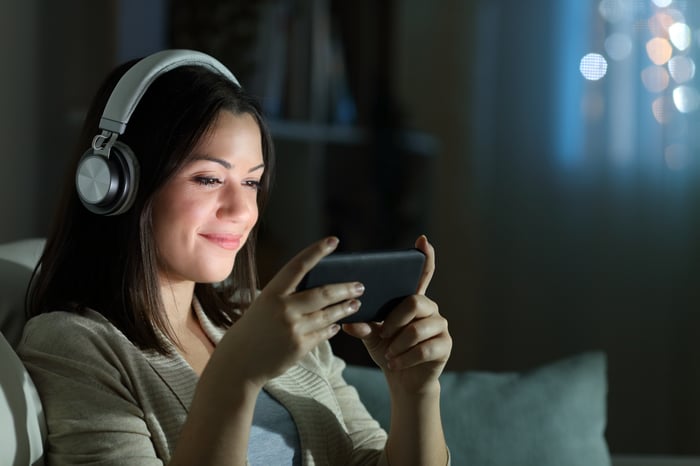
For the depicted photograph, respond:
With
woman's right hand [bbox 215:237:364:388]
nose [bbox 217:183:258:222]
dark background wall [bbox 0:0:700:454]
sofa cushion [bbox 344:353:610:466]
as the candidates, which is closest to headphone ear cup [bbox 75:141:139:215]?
nose [bbox 217:183:258:222]

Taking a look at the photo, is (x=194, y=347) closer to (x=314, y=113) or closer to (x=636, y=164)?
(x=314, y=113)

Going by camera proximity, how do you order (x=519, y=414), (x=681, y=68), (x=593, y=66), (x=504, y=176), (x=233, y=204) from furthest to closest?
(x=504, y=176), (x=593, y=66), (x=681, y=68), (x=519, y=414), (x=233, y=204)

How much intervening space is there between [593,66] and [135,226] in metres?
1.89

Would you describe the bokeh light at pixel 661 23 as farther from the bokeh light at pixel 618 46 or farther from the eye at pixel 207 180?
the eye at pixel 207 180

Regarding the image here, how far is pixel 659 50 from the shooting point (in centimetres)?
253

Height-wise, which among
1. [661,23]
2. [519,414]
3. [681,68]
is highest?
[661,23]

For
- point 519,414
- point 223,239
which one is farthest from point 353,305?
point 519,414

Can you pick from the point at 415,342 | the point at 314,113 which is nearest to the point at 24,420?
the point at 415,342

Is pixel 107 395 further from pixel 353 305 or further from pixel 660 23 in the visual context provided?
pixel 660 23

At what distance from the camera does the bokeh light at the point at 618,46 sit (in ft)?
8.40

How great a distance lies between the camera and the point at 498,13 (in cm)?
274

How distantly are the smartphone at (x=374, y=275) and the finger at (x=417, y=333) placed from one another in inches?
1.3

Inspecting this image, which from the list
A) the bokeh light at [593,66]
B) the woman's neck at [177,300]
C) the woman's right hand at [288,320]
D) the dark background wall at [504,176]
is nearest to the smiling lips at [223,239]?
the woman's neck at [177,300]

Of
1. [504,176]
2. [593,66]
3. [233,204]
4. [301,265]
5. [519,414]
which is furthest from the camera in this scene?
[504,176]
